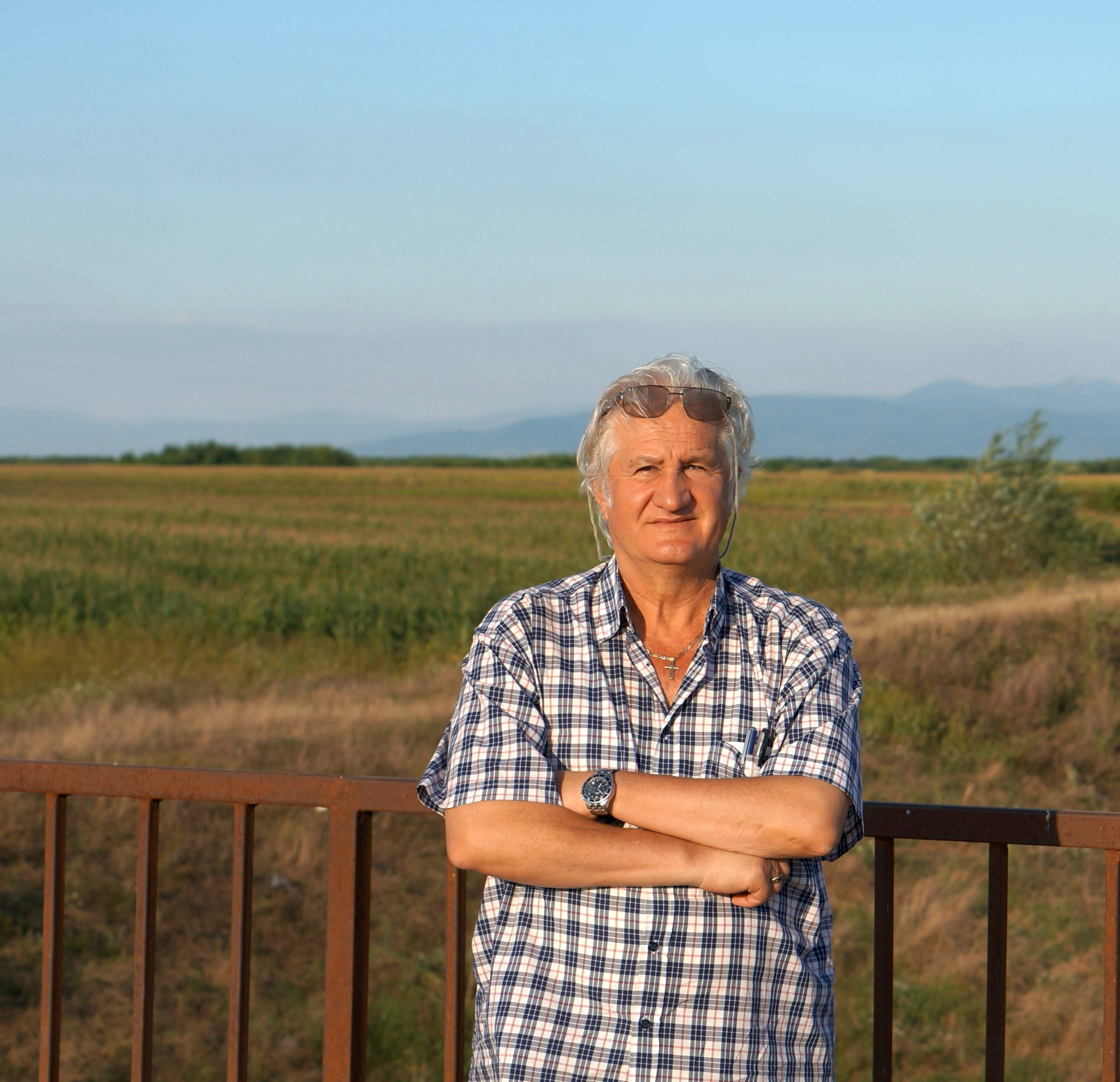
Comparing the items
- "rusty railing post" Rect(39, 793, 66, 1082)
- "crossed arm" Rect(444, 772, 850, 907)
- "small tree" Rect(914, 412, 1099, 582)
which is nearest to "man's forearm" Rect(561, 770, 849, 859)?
"crossed arm" Rect(444, 772, 850, 907)

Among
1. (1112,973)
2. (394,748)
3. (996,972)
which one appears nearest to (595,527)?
(996,972)

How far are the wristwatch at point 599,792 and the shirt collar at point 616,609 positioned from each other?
0.79 ft

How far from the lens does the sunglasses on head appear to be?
2068 mm

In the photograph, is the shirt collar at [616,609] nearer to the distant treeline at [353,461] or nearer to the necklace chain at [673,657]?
the necklace chain at [673,657]

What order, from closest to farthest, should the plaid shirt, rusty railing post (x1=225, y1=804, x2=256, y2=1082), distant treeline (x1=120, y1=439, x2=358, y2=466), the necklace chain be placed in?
the plaid shirt
the necklace chain
rusty railing post (x1=225, y1=804, x2=256, y2=1082)
distant treeline (x1=120, y1=439, x2=358, y2=466)

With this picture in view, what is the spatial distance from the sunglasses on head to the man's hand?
0.74 metres

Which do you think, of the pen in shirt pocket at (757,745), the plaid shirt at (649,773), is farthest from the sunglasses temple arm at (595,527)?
the pen in shirt pocket at (757,745)

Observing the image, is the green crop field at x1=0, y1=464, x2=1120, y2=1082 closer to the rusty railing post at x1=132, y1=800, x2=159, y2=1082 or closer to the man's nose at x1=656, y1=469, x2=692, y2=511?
the rusty railing post at x1=132, y1=800, x2=159, y2=1082

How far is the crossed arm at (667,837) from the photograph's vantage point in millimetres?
1812

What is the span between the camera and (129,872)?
7715mm

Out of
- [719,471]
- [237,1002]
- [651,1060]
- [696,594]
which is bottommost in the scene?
[237,1002]

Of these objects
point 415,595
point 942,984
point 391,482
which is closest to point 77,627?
point 415,595

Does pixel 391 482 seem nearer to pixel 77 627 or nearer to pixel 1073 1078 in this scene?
pixel 77 627

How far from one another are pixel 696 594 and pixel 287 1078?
16.9 ft
